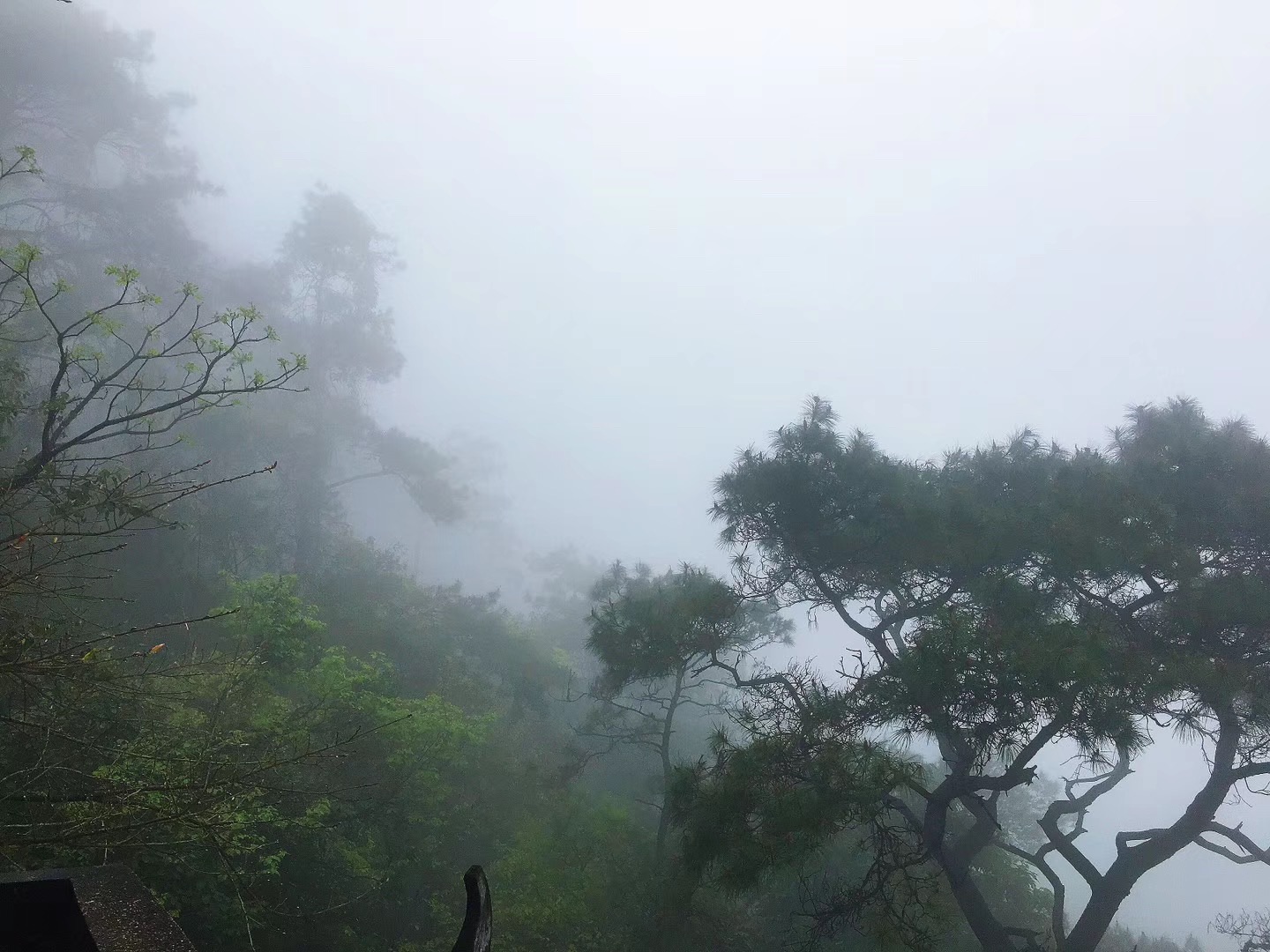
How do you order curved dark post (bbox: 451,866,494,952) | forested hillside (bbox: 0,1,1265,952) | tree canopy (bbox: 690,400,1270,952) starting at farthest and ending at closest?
tree canopy (bbox: 690,400,1270,952) → forested hillside (bbox: 0,1,1265,952) → curved dark post (bbox: 451,866,494,952)

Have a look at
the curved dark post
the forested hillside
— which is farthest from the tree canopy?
the curved dark post

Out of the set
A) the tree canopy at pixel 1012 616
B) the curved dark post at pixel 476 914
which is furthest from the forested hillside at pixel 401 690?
the curved dark post at pixel 476 914

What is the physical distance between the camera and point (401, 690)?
1581 centimetres

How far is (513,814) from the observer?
14617mm

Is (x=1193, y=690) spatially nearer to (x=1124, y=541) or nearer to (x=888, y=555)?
(x=1124, y=541)

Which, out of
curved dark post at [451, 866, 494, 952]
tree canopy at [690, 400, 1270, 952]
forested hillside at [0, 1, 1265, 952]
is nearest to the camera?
curved dark post at [451, 866, 494, 952]

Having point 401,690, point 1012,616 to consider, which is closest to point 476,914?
point 1012,616

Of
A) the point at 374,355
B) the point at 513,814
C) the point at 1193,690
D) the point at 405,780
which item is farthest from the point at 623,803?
the point at 374,355

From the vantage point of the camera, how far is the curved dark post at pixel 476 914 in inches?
74.4

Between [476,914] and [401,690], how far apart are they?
1512 centimetres

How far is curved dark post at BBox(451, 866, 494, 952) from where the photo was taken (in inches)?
74.4

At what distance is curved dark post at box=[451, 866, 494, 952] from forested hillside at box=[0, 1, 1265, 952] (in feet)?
6.04

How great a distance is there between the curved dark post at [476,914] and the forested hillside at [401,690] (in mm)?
1840

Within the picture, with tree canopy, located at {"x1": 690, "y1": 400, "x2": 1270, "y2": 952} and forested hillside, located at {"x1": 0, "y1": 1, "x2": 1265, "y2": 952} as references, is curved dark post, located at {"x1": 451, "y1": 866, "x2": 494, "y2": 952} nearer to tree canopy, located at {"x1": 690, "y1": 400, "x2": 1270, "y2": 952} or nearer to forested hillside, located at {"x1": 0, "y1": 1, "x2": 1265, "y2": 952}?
forested hillside, located at {"x1": 0, "y1": 1, "x2": 1265, "y2": 952}
